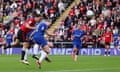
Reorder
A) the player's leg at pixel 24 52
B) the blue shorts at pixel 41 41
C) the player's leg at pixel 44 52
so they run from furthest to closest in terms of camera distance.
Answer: the player's leg at pixel 24 52, the blue shorts at pixel 41 41, the player's leg at pixel 44 52

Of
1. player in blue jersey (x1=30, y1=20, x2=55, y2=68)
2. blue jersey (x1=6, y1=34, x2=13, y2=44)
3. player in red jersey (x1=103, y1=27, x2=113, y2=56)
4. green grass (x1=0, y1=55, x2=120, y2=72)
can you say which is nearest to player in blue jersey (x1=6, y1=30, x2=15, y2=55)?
blue jersey (x1=6, y1=34, x2=13, y2=44)

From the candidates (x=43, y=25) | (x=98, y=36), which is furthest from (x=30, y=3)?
(x=43, y=25)

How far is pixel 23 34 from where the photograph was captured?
21.7m

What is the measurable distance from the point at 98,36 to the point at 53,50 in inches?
140

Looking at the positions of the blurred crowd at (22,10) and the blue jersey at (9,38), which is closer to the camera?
the blue jersey at (9,38)

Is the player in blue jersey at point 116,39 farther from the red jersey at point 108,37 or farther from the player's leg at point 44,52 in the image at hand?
the player's leg at point 44,52

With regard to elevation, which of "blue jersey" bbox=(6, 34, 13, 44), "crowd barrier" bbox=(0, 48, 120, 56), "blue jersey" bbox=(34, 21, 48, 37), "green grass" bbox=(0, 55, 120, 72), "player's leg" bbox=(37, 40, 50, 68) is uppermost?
"blue jersey" bbox=(34, 21, 48, 37)

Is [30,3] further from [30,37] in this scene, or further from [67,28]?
[30,37]

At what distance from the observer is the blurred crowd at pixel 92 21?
113ft

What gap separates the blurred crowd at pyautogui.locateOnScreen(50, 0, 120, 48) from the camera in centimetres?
3444

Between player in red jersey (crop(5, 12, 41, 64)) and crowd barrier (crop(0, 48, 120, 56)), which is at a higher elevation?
player in red jersey (crop(5, 12, 41, 64))

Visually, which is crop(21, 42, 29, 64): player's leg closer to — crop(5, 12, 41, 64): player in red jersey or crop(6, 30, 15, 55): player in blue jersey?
crop(5, 12, 41, 64): player in red jersey

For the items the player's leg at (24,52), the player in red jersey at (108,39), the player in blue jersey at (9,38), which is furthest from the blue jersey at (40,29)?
the player in blue jersey at (9,38)

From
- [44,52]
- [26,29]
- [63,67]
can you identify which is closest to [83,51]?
[26,29]
